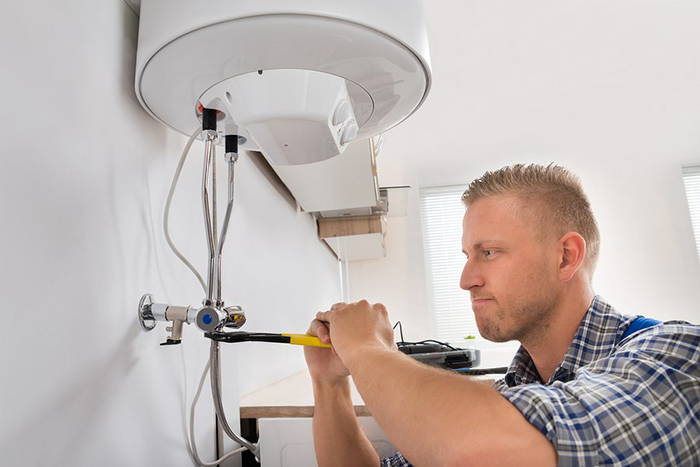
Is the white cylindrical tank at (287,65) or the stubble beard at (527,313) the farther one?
the stubble beard at (527,313)

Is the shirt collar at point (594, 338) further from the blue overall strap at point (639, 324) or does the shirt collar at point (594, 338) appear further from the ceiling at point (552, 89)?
the ceiling at point (552, 89)

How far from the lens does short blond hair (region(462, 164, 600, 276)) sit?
86 cm

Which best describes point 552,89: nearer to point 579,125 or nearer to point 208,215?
point 579,125

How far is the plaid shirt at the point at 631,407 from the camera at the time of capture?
0.43 meters

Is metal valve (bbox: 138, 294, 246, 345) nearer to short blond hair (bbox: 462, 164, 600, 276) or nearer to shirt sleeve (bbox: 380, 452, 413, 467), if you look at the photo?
shirt sleeve (bbox: 380, 452, 413, 467)

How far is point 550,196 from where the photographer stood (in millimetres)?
875

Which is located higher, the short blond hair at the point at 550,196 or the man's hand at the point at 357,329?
the short blond hair at the point at 550,196

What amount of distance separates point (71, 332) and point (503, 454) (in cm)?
51

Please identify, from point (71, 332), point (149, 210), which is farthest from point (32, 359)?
point (149, 210)

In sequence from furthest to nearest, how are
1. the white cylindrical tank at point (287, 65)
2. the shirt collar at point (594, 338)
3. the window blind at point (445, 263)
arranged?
the window blind at point (445, 263), the shirt collar at point (594, 338), the white cylindrical tank at point (287, 65)

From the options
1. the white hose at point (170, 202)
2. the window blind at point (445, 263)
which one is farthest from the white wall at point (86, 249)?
the window blind at point (445, 263)

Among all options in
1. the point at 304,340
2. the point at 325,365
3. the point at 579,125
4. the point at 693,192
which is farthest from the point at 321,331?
the point at 693,192

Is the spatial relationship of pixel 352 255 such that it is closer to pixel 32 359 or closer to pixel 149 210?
pixel 149 210

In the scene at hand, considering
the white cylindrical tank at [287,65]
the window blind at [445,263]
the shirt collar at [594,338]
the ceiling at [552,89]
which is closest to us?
the white cylindrical tank at [287,65]
